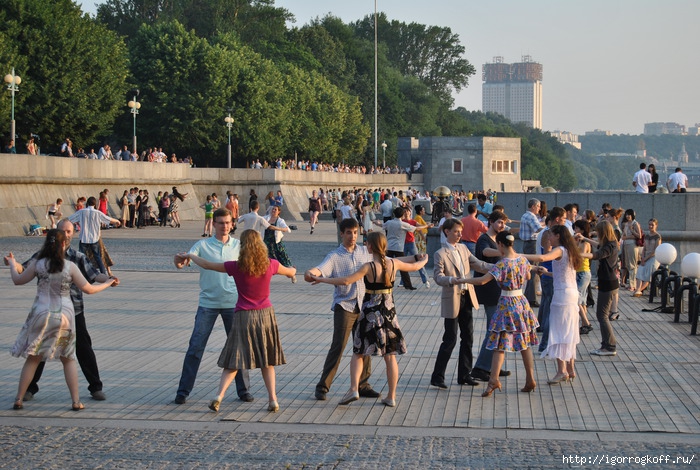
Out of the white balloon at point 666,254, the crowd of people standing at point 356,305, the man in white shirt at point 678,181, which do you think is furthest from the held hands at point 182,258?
the man in white shirt at point 678,181

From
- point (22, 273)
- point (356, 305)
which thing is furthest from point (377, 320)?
point (22, 273)

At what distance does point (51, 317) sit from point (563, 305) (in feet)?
15.8

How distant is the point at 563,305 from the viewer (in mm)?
10305

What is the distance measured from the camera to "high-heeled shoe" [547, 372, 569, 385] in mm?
10078

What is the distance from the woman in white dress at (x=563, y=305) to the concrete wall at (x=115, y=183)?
23590 millimetres

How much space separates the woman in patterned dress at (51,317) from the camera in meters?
8.77

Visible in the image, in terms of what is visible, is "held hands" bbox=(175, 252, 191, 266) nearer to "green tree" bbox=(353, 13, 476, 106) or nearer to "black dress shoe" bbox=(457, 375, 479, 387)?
"black dress shoe" bbox=(457, 375, 479, 387)

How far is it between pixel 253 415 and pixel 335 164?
78.6 metres

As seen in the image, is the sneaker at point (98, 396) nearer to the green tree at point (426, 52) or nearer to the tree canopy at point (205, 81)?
the tree canopy at point (205, 81)

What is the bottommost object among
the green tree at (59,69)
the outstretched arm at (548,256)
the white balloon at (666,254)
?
the white balloon at (666,254)

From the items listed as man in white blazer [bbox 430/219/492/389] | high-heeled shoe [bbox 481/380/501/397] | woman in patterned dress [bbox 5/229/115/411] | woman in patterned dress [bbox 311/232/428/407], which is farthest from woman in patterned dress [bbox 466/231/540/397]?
woman in patterned dress [bbox 5/229/115/411]

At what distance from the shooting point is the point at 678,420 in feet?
28.0

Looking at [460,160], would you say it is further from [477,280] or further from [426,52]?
[477,280]

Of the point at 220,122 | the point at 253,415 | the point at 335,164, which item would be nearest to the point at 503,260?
the point at 253,415
